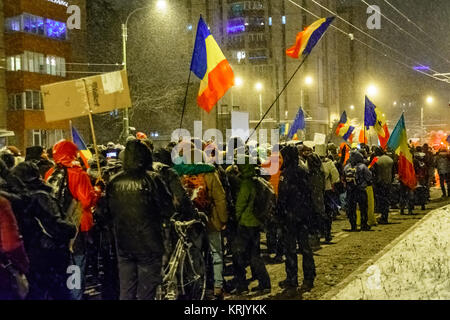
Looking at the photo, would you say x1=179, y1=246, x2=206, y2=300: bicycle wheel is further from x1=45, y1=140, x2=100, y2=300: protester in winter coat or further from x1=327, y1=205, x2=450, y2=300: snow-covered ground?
x1=327, y1=205, x2=450, y2=300: snow-covered ground

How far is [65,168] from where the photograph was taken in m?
7.01

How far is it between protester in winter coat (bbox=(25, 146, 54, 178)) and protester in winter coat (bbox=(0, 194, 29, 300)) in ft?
→ 10.3

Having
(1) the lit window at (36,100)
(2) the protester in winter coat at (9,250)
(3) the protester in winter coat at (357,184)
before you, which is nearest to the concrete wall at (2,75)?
(1) the lit window at (36,100)

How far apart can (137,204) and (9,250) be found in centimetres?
131

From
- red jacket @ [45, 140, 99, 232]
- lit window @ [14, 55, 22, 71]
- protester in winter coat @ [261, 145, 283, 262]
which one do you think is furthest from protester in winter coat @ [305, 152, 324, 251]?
lit window @ [14, 55, 22, 71]

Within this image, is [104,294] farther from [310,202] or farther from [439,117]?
[439,117]

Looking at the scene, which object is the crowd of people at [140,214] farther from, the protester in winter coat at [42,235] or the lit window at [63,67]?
the lit window at [63,67]

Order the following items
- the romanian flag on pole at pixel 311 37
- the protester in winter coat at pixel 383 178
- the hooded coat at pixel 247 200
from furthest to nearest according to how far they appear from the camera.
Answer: the protester in winter coat at pixel 383 178, the romanian flag on pole at pixel 311 37, the hooded coat at pixel 247 200

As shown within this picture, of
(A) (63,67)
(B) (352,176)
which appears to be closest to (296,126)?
(B) (352,176)

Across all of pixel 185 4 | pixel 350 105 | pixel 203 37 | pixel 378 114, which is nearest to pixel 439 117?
pixel 350 105

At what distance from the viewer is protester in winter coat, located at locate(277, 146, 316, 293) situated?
829 cm

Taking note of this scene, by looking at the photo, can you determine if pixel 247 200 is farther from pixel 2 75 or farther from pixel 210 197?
pixel 2 75

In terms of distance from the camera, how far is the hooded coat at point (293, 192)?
8281mm

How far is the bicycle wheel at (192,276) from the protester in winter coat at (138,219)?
99 centimetres
